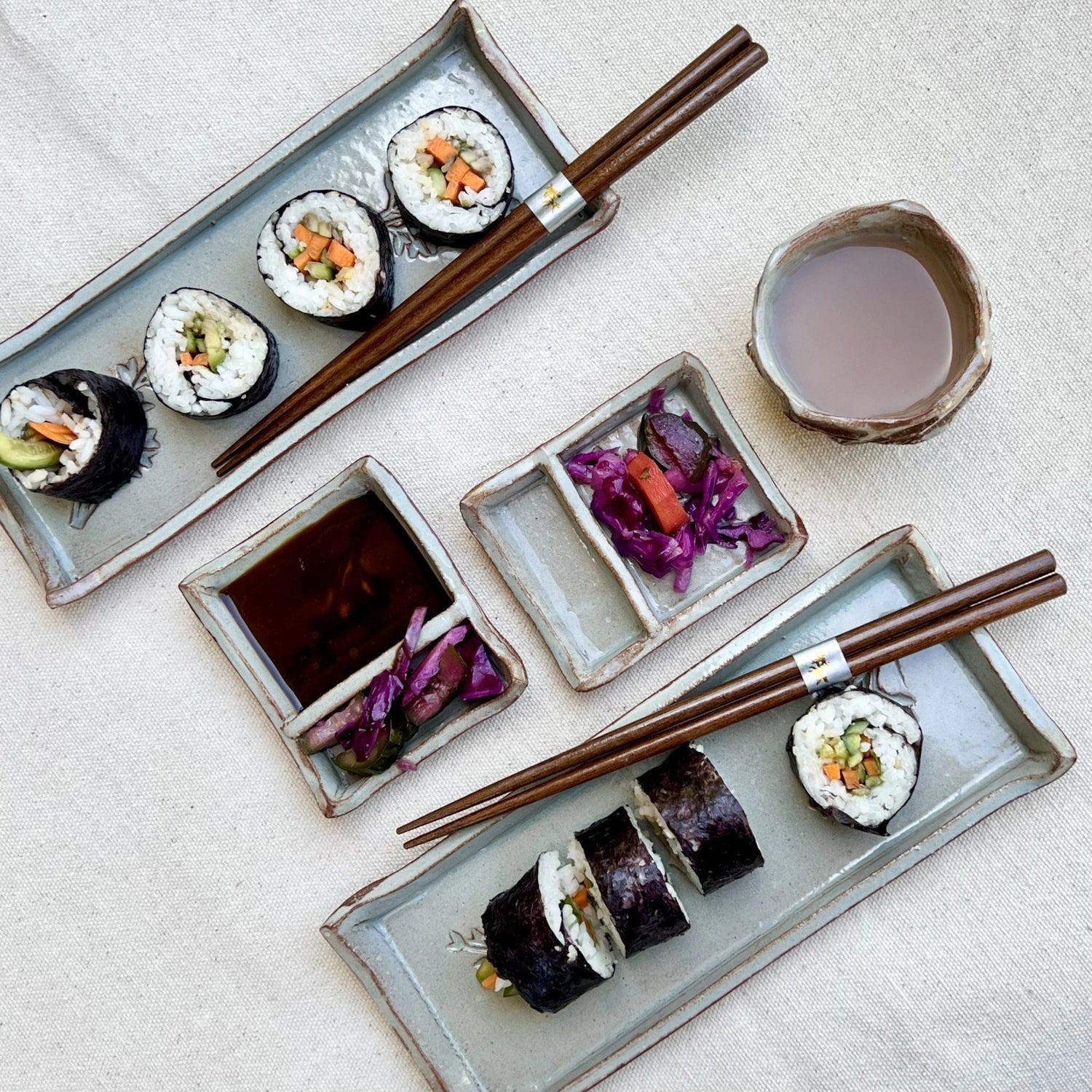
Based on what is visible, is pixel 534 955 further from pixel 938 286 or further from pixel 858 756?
pixel 938 286

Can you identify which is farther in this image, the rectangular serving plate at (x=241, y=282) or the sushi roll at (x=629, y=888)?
the rectangular serving plate at (x=241, y=282)

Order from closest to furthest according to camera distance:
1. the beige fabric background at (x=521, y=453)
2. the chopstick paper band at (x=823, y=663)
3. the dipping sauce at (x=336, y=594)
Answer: the chopstick paper band at (x=823, y=663) → the dipping sauce at (x=336, y=594) → the beige fabric background at (x=521, y=453)

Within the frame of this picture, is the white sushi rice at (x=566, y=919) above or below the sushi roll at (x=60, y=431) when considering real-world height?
below

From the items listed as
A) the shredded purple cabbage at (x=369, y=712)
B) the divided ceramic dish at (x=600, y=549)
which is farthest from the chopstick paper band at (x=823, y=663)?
the shredded purple cabbage at (x=369, y=712)

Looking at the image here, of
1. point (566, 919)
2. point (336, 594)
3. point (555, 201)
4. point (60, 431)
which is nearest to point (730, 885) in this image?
point (566, 919)

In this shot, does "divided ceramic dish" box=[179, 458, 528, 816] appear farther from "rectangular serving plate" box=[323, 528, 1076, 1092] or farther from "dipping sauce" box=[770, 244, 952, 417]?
"dipping sauce" box=[770, 244, 952, 417]

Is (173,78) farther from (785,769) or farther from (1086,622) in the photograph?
(1086,622)

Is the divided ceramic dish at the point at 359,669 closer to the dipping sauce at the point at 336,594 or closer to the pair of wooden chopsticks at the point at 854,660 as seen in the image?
the dipping sauce at the point at 336,594
